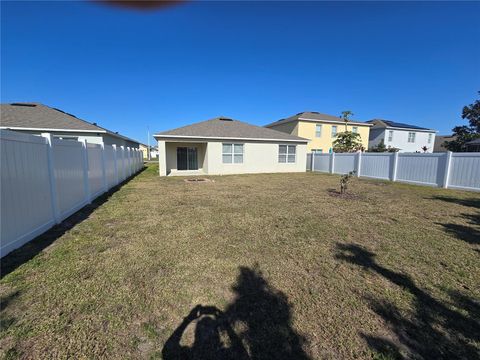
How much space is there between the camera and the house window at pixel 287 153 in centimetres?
1978

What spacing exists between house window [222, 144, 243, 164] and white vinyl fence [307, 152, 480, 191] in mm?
7797

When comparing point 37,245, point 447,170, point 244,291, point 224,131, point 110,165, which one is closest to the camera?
point 244,291

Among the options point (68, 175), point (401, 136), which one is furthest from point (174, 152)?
point (401, 136)

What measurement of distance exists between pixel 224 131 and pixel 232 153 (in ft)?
6.47

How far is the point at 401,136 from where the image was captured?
32.9 metres

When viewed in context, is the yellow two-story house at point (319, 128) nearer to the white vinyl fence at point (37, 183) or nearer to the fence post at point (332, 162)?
the fence post at point (332, 162)

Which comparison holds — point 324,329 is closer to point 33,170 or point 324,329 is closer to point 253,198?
point 33,170

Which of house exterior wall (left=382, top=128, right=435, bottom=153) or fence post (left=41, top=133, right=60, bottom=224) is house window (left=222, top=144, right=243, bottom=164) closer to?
fence post (left=41, top=133, right=60, bottom=224)

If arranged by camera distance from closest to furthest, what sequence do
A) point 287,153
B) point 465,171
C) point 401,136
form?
point 465,171 < point 287,153 < point 401,136

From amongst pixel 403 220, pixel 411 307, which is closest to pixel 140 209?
pixel 411 307

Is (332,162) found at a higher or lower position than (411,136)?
lower

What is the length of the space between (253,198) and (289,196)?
58.0 inches

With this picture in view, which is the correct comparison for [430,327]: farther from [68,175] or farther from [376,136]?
[376,136]

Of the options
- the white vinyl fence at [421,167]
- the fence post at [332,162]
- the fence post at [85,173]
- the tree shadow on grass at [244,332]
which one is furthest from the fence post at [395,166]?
the fence post at [85,173]
